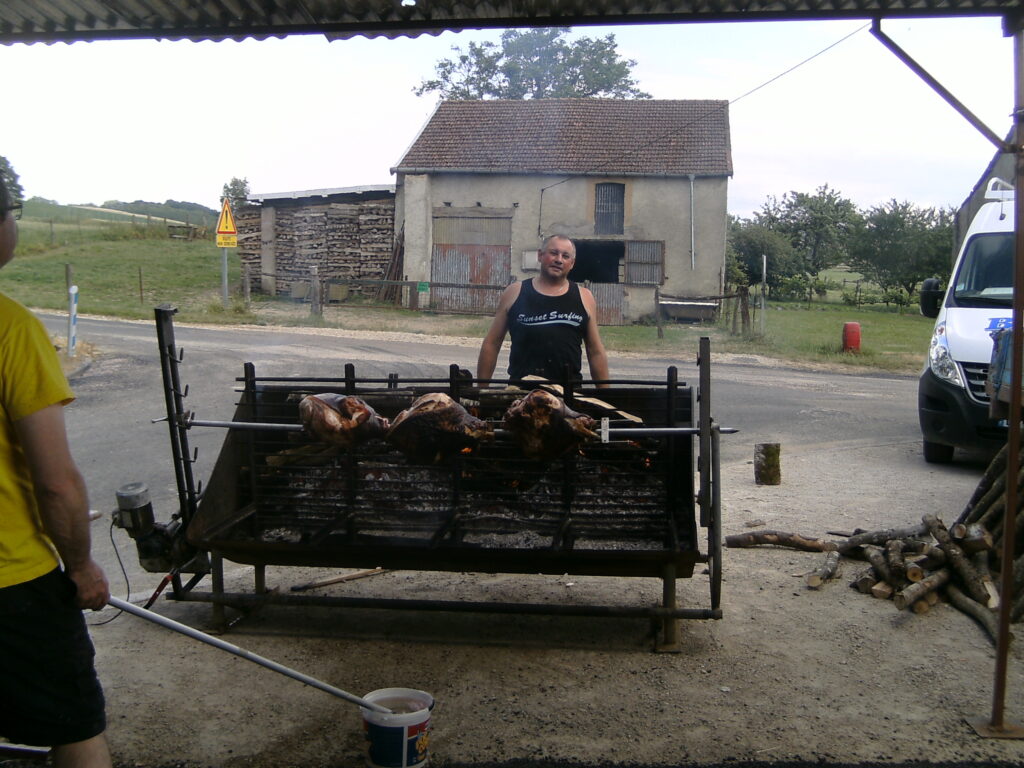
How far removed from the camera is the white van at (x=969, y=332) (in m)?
9.26

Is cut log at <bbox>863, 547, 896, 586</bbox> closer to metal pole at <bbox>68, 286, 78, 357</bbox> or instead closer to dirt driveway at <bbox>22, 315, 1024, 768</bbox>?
dirt driveway at <bbox>22, 315, 1024, 768</bbox>

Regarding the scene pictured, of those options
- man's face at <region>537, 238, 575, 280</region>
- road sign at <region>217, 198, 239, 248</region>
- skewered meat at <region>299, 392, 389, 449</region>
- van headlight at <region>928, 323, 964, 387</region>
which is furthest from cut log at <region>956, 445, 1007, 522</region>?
road sign at <region>217, 198, 239, 248</region>

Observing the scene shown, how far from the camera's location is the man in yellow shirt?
2.54 metres

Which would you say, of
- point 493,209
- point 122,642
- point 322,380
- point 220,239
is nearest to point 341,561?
point 322,380

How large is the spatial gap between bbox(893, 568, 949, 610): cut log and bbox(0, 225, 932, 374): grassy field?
1547 centimetres

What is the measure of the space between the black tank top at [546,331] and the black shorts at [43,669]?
340 centimetres

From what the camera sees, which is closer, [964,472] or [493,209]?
[964,472]

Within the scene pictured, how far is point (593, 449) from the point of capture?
4664 millimetres

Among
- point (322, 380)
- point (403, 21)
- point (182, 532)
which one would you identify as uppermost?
point (403, 21)

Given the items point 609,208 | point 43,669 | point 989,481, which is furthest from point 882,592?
point 609,208

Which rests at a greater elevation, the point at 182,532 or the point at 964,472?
the point at 182,532

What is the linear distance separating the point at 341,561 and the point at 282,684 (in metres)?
0.64

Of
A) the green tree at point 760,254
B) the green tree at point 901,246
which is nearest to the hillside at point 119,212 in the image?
the green tree at point 760,254

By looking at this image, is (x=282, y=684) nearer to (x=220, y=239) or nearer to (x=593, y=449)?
(x=593, y=449)
